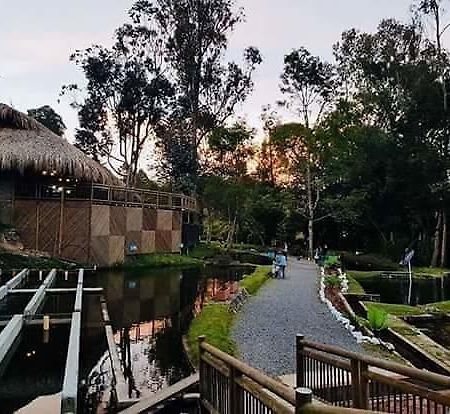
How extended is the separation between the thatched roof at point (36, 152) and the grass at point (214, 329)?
970 cm

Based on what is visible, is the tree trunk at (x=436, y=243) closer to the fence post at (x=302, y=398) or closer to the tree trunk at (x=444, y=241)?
the tree trunk at (x=444, y=241)

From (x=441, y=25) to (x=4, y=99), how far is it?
19.4 metres

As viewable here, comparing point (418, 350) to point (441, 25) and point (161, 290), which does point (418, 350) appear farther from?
point (441, 25)

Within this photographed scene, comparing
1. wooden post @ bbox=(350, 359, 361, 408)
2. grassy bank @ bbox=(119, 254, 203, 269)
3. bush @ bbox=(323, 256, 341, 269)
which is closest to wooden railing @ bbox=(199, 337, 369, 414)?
wooden post @ bbox=(350, 359, 361, 408)

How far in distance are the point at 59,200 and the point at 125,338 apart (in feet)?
35.2

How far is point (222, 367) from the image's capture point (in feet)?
A: 13.0

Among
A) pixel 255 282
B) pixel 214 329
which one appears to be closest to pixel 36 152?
pixel 255 282

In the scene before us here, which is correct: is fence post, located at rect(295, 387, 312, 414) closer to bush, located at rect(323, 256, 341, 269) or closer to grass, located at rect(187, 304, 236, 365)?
grass, located at rect(187, 304, 236, 365)

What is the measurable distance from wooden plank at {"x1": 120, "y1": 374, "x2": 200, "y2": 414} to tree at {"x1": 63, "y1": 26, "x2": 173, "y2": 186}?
2328 cm

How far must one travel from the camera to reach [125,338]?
8.27 m

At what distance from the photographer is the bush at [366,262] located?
23422 mm

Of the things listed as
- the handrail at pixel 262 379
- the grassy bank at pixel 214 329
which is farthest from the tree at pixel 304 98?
the handrail at pixel 262 379

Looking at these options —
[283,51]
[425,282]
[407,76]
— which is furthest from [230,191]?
[425,282]

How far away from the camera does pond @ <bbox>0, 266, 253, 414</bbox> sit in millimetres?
5965
